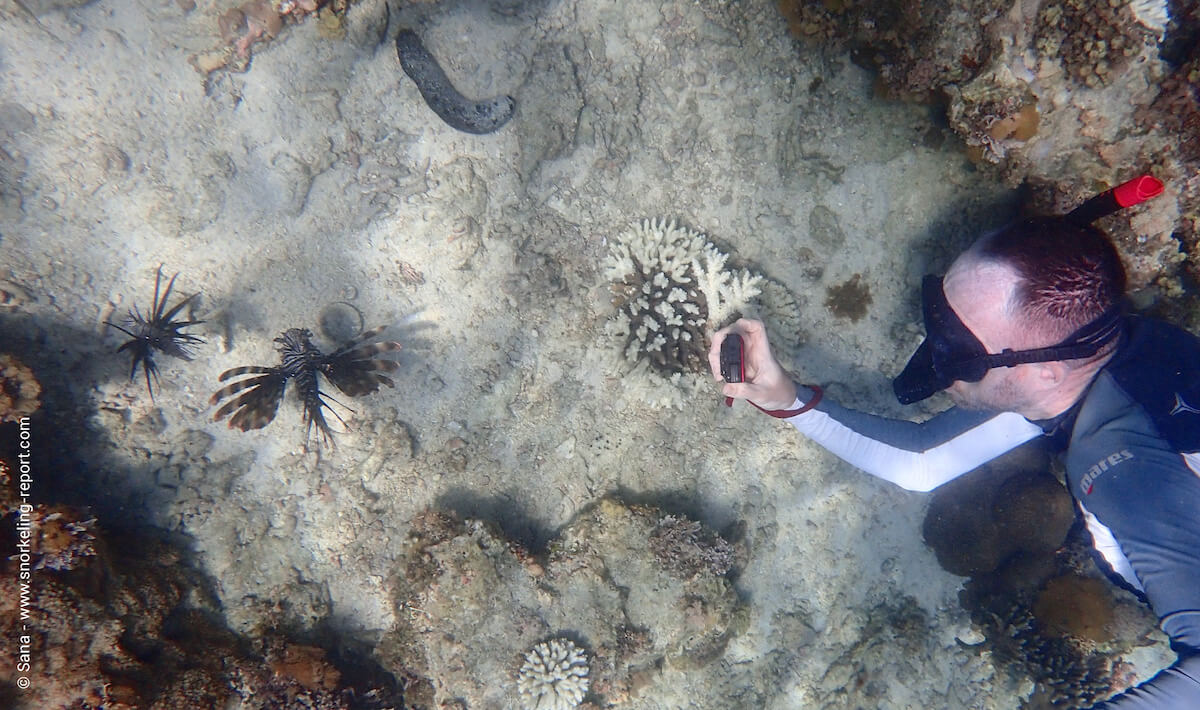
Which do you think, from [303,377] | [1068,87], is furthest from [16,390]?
[1068,87]

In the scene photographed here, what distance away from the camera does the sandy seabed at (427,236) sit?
4.32 meters

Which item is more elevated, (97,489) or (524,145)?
(97,489)

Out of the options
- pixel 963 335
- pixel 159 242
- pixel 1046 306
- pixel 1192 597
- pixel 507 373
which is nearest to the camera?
pixel 1192 597

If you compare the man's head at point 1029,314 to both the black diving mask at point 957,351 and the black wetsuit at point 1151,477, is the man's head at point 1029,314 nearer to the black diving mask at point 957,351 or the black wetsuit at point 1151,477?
the black diving mask at point 957,351

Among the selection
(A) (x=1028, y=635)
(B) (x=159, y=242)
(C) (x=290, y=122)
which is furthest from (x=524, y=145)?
(A) (x=1028, y=635)

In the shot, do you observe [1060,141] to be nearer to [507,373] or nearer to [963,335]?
[963,335]

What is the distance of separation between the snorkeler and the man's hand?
10 centimetres

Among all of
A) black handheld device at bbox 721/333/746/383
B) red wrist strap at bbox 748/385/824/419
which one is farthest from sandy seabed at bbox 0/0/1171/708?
black handheld device at bbox 721/333/746/383

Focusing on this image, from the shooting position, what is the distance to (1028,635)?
5.55 m

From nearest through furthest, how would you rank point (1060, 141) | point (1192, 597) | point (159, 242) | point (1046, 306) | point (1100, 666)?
point (1192, 597), point (1046, 306), point (1060, 141), point (159, 242), point (1100, 666)

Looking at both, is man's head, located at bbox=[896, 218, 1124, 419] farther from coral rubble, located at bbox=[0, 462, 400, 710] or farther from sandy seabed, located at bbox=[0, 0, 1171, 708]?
coral rubble, located at bbox=[0, 462, 400, 710]

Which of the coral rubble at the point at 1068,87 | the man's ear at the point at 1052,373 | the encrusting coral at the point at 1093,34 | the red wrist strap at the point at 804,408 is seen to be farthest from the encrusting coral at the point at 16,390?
the encrusting coral at the point at 1093,34

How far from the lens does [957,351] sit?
331cm

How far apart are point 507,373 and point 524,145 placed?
197cm
